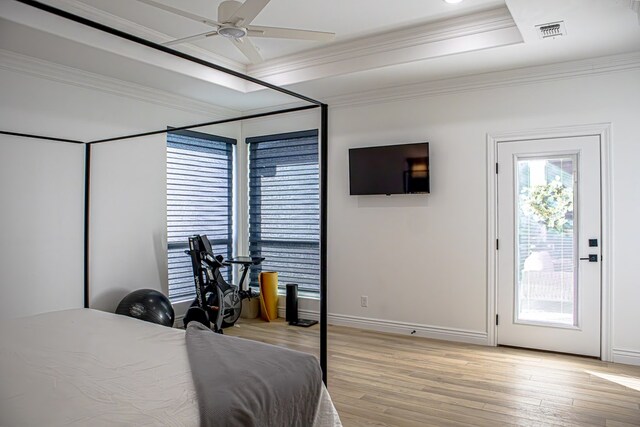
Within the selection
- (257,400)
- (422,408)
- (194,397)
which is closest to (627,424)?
(422,408)

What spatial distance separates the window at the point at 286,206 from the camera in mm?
5527

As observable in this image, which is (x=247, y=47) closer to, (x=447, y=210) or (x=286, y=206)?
(x=447, y=210)

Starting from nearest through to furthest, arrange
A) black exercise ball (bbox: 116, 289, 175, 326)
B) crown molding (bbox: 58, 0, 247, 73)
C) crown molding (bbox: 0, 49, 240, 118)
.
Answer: crown molding (bbox: 58, 0, 247, 73), crown molding (bbox: 0, 49, 240, 118), black exercise ball (bbox: 116, 289, 175, 326)

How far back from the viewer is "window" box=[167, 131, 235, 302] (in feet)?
15.8

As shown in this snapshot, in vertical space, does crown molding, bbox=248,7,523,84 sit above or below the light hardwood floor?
above

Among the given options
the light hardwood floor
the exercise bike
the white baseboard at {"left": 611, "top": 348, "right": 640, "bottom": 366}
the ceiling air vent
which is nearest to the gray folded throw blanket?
the light hardwood floor

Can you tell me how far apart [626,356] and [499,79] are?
2657 mm

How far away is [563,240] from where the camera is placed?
4047 mm

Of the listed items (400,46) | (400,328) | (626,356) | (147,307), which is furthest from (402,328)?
(400,46)

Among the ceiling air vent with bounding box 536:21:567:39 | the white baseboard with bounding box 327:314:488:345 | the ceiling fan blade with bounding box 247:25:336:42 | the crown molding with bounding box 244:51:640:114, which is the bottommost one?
the white baseboard with bounding box 327:314:488:345

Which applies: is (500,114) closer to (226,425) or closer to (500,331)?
(500,331)

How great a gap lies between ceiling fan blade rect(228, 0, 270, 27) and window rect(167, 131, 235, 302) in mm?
2531

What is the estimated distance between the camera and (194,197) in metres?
5.10

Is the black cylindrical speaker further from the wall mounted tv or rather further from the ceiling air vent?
the ceiling air vent
